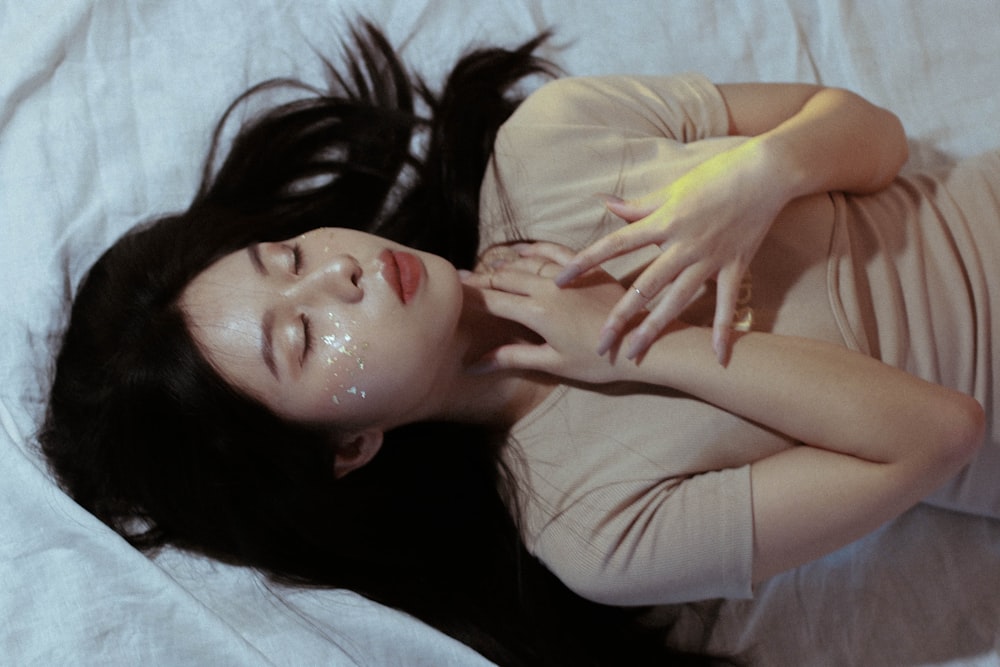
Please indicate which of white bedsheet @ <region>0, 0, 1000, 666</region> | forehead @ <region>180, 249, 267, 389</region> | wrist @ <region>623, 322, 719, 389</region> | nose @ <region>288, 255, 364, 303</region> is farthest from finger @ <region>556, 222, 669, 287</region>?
white bedsheet @ <region>0, 0, 1000, 666</region>

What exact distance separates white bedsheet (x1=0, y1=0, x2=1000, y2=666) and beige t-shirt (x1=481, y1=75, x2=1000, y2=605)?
24 centimetres

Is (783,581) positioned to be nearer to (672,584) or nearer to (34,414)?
(672,584)

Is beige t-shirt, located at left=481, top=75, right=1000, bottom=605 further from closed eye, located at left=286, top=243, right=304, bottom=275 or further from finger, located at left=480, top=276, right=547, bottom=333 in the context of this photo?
closed eye, located at left=286, top=243, right=304, bottom=275

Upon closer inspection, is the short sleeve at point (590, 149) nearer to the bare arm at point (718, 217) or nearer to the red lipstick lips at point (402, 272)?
the bare arm at point (718, 217)

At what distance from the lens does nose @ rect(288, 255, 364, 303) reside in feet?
3.15

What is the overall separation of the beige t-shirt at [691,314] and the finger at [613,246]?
9 centimetres

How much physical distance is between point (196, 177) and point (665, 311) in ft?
2.60

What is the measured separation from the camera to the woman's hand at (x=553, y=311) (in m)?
1.03


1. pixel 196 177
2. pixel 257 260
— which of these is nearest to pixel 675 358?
pixel 257 260

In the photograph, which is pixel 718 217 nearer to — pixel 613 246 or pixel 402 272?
pixel 613 246

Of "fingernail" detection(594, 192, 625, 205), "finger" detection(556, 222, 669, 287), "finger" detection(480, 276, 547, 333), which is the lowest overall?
"finger" detection(480, 276, 547, 333)

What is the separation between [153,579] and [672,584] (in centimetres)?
65

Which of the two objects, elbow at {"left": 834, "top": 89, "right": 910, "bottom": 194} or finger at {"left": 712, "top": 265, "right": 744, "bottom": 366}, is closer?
finger at {"left": 712, "top": 265, "right": 744, "bottom": 366}

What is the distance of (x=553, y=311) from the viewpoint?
1.04 metres
